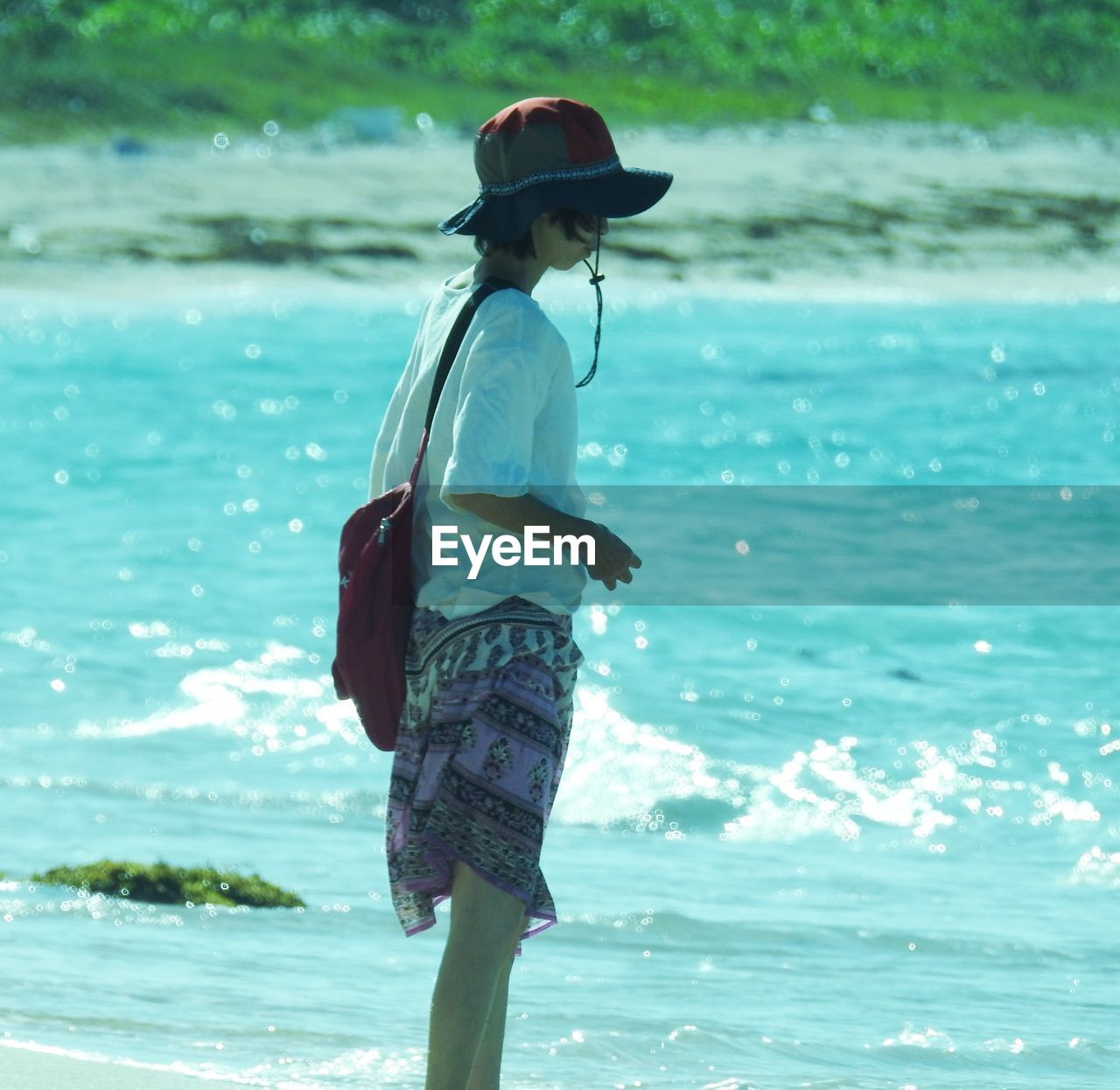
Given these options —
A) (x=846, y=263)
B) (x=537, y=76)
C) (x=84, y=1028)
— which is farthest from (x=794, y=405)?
(x=537, y=76)

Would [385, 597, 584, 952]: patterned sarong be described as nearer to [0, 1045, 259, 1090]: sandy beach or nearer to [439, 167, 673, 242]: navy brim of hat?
[439, 167, 673, 242]: navy brim of hat

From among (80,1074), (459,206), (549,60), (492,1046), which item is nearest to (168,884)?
(80,1074)

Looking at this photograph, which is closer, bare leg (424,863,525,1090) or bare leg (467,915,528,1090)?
bare leg (424,863,525,1090)

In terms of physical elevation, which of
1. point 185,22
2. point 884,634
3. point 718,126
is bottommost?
point 884,634

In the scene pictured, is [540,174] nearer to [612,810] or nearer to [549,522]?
[549,522]

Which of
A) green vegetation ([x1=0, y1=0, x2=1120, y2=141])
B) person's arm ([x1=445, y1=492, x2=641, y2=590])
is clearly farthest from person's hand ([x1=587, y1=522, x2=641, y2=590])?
green vegetation ([x1=0, y1=0, x2=1120, y2=141])

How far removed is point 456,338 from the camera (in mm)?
2363

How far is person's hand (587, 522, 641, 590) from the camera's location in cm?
233

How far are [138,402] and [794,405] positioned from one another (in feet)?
15.3

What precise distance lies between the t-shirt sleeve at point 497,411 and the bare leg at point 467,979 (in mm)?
495

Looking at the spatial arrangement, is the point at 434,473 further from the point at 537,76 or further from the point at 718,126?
the point at 537,76

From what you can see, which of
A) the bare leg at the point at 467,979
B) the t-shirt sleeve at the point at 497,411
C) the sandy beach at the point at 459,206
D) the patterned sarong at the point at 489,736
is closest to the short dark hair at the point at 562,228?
the t-shirt sleeve at the point at 497,411

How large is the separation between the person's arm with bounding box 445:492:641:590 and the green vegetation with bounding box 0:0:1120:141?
65.7 feet

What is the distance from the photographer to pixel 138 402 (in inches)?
519
